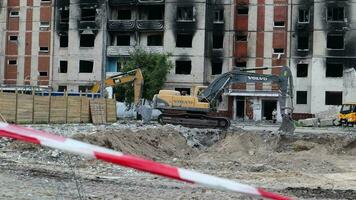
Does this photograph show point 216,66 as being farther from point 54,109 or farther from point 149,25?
point 54,109

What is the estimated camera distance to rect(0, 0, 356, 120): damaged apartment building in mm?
57625

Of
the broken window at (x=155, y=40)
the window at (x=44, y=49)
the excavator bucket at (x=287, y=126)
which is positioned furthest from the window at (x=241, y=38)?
the excavator bucket at (x=287, y=126)

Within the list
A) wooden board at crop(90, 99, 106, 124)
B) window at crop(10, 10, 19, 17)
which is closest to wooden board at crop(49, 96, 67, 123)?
wooden board at crop(90, 99, 106, 124)

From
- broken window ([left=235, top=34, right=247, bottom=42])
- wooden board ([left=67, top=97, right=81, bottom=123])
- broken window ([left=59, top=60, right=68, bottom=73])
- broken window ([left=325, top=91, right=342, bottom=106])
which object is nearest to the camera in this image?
wooden board ([left=67, top=97, right=81, bottom=123])

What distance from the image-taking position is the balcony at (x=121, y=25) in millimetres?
60594

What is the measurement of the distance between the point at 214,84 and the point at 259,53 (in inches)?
1169

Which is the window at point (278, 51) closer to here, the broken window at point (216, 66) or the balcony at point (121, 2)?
the broken window at point (216, 66)

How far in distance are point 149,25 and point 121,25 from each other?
3283mm

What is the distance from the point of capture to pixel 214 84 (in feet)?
103

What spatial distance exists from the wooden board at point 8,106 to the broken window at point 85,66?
3216 centimetres

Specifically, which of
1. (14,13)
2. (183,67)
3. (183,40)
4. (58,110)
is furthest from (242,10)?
(58,110)

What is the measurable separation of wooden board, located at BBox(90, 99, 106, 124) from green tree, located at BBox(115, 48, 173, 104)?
16.9 meters

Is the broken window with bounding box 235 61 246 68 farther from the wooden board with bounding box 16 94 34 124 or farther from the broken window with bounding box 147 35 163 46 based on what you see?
the wooden board with bounding box 16 94 34 124

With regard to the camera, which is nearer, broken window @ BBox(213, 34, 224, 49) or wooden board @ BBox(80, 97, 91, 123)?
wooden board @ BBox(80, 97, 91, 123)
